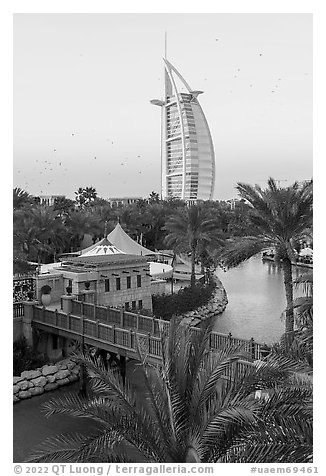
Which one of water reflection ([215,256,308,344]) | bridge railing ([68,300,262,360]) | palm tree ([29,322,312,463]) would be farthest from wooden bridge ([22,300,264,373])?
palm tree ([29,322,312,463])

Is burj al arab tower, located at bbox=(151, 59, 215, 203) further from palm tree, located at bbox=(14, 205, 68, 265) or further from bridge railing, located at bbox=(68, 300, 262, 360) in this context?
bridge railing, located at bbox=(68, 300, 262, 360)

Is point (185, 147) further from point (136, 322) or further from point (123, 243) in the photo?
point (136, 322)

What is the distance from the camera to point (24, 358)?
10.5 m

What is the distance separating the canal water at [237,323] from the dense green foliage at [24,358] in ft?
3.21

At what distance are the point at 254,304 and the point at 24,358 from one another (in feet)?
35.0

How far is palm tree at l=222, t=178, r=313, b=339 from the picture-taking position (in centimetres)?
865

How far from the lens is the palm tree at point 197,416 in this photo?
3736mm

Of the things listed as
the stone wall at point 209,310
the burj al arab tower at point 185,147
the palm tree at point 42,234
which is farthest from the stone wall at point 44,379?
the burj al arab tower at point 185,147

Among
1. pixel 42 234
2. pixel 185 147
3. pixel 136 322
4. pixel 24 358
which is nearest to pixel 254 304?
pixel 42 234

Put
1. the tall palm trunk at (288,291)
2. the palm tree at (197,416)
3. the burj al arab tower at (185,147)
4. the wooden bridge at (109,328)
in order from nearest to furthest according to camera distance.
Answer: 1. the palm tree at (197,416)
2. the wooden bridge at (109,328)
3. the tall palm trunk at (288,291)
4. the burj al arab tower at (185,147)

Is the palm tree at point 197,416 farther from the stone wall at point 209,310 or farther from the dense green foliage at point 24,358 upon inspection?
the stone wall at point 209,310

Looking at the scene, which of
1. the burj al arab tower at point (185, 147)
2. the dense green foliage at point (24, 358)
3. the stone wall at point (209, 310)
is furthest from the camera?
the burj al arab tower at point (185, 147)

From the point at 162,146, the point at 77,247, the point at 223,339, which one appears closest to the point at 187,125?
the point at 162,146
